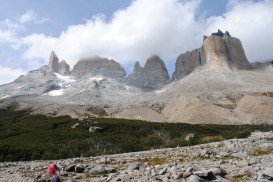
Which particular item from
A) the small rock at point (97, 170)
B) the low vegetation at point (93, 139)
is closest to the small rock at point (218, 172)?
the small rock at point (97, 170)

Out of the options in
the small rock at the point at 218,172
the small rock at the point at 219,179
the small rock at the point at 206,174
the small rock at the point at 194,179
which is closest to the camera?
the small rock at the point at 194,179

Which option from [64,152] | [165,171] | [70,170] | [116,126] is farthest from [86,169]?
[116,126]

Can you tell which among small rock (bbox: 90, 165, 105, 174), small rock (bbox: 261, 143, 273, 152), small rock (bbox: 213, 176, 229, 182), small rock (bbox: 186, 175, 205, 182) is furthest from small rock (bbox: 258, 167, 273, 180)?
small rock (bbox: 261, 143, 273, 152)

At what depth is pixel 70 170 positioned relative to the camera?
141 feet

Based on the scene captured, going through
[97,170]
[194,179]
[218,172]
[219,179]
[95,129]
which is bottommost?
[219,179]

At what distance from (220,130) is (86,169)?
103 meters

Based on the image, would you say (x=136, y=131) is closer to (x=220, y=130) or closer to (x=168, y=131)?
(x=168, y=131)

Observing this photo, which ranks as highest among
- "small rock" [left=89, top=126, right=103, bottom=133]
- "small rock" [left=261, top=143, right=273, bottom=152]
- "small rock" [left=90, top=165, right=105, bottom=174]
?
"small rock" [left=89, top=126, right=103, bottom=133]

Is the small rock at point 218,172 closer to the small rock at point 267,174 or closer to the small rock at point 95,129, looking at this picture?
the small rock at point 267,174

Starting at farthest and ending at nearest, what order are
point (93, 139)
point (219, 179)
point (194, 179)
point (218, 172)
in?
point (93, 139) < point (218, 172) < point (219, 179) < point (194, 179)

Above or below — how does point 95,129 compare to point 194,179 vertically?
above

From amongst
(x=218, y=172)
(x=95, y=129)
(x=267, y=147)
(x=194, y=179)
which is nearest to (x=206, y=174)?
(x=194, y=179)

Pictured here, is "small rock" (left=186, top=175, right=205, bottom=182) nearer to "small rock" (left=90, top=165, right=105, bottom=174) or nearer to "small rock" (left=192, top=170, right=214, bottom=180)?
"small rock" (left=192, top=170, right=214, bottom=180)

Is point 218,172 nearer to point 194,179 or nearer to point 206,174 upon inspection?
point 206,174
